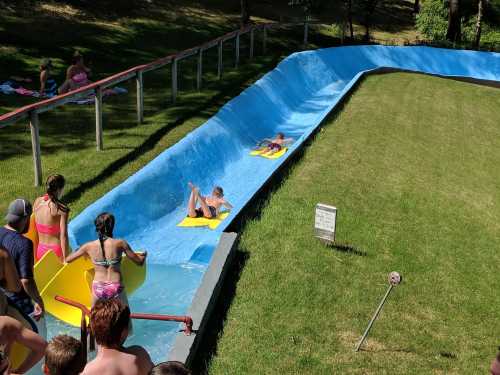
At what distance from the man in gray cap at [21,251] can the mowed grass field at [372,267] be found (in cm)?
188

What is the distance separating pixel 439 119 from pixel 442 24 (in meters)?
18.8

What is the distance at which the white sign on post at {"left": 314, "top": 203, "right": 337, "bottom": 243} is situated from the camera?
8.22 meters

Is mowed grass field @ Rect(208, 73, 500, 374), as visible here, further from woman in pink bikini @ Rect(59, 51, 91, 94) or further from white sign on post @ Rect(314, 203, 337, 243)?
woman in pink bikini @ Rect(59, 51, 91, 94)

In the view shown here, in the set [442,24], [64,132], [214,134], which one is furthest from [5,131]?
[442,24]

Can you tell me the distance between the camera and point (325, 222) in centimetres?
837

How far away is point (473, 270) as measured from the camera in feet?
28.1

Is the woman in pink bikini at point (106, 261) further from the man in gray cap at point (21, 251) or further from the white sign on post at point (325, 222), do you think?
the white sign on post at point (325, 222)

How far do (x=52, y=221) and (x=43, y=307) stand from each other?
1728mm

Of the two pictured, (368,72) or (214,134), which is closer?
(214,134)

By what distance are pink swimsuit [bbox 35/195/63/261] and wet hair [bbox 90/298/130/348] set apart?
348cm

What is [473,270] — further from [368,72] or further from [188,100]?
[368,72]

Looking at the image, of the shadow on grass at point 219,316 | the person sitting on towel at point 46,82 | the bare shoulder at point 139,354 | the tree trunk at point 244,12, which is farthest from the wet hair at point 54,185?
the tree trunk at point 244,12

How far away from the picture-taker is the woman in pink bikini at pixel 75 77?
15.2m

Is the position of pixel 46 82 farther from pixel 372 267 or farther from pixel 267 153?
pixel 372 267
